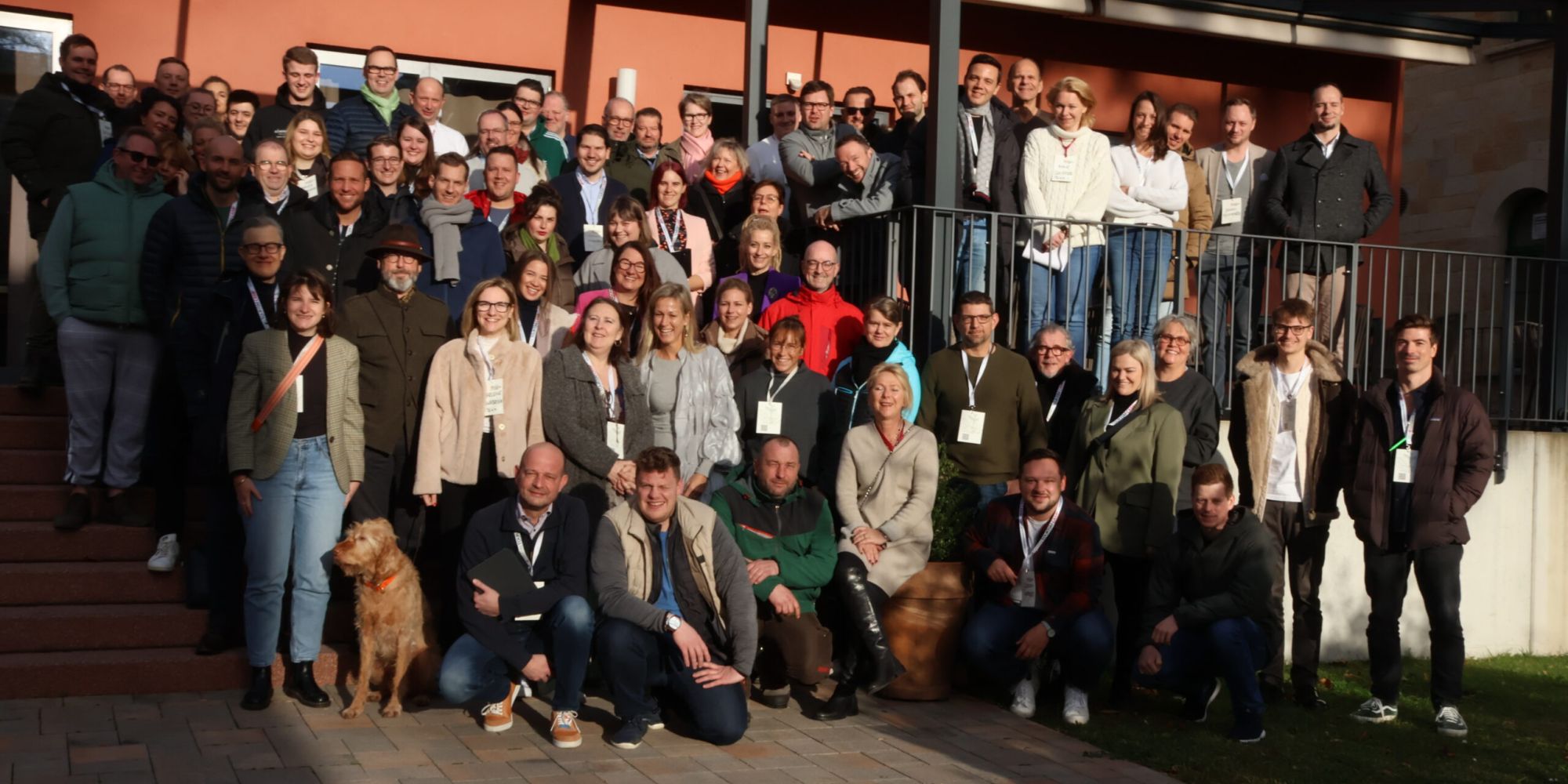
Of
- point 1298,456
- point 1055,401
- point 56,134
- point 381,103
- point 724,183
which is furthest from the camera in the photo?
point 381,103

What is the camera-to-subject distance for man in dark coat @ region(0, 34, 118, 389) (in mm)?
8914

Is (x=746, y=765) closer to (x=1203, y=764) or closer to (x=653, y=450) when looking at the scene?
(x=653, y=450)

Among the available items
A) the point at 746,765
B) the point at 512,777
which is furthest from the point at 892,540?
the point at 512,777

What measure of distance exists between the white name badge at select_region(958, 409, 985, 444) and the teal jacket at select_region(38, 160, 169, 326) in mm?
4102

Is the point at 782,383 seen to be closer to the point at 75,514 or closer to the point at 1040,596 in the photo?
the point at 1040,596

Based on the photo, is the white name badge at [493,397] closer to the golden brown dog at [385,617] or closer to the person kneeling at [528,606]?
the person kneeling at [528,606]

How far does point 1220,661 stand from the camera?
6844 mm

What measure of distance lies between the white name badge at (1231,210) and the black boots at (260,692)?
6.57 m

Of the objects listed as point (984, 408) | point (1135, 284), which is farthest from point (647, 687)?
point (1135, 284)

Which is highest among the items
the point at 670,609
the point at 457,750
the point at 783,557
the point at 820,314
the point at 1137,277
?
the point at 1137,277

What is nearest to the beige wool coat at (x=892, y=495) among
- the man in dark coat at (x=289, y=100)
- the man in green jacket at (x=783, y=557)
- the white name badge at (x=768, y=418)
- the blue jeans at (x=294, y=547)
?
the man in green jacket at (x=783, y=557)

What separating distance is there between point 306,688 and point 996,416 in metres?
3.58

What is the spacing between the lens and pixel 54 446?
8.17 meters

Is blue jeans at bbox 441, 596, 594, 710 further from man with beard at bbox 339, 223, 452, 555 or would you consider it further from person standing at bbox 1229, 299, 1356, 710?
person standing at bbox 1229, 299, 1356, 710
